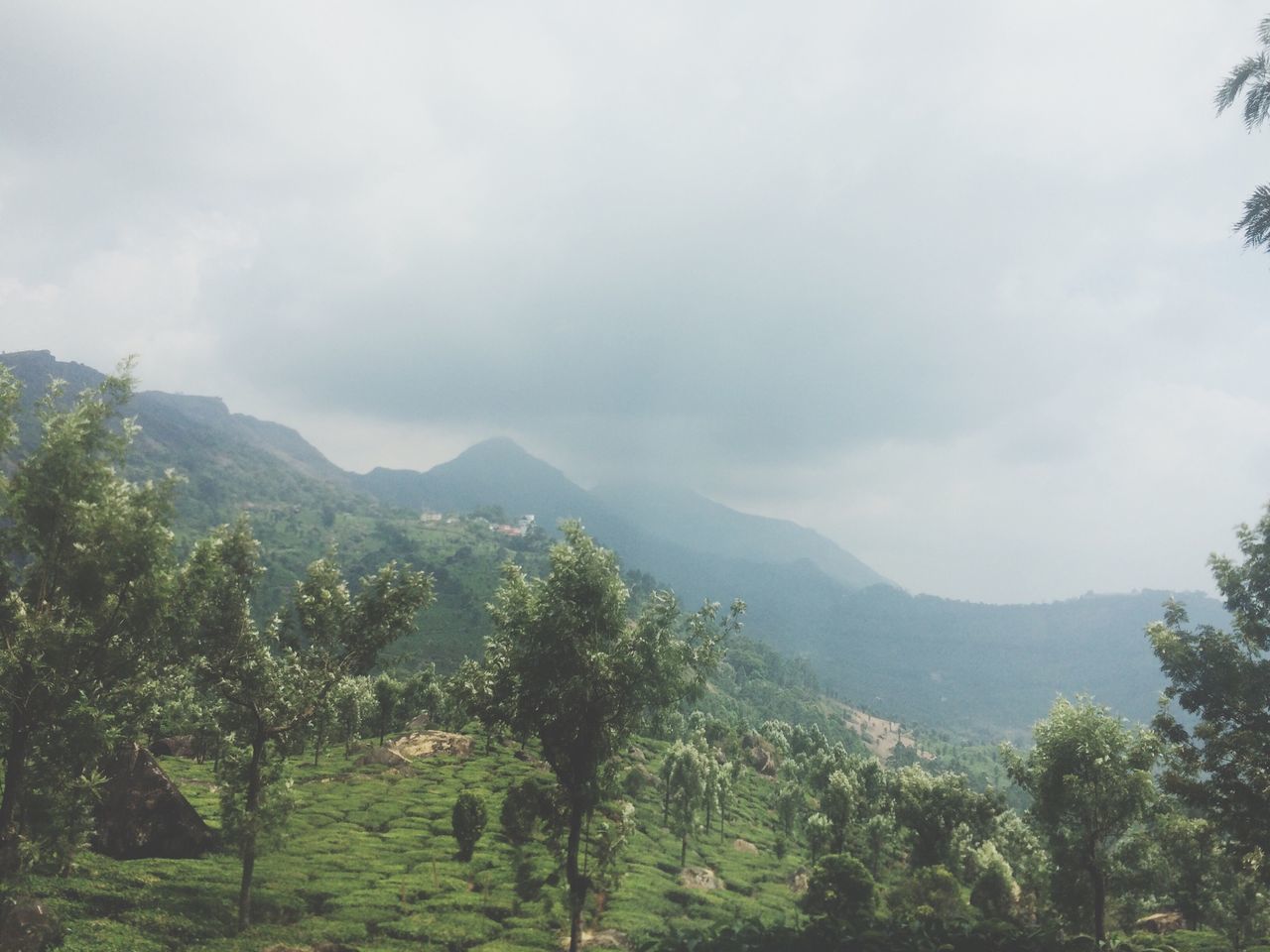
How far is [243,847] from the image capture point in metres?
25.7

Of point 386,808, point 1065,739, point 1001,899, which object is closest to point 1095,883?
point 1065,739

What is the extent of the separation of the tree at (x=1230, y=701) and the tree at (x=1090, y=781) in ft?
6.29


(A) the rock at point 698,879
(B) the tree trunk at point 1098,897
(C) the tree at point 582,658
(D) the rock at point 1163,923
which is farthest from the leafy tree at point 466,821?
(D) the rock at point 1163,923

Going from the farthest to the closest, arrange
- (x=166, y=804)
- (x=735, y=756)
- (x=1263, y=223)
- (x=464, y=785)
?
(x=735, y=756) < (x=464, y=785) < (x=166, y=804) < (x=1263, y=223)

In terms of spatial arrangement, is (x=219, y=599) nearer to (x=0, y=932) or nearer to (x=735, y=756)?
(x=0, y=932)

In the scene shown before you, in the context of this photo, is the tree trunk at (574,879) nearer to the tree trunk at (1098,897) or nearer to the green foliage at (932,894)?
the tree trunk at (1098,897)

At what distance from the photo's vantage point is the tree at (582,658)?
23.6m

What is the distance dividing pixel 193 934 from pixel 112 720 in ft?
32.5

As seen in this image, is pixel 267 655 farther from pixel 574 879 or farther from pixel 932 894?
pixel 932 894

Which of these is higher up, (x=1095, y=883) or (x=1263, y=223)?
(x=1263, y=223)

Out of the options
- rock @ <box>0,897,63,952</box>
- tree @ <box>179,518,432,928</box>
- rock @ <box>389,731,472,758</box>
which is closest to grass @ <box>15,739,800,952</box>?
rock @ <box>0,897,63,952</box>

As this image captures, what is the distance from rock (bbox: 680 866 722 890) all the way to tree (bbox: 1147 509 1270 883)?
35743 mm

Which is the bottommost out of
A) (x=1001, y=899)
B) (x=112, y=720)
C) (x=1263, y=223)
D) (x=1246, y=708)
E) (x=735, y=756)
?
(x=735, y=756)

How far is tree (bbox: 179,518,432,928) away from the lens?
1032 inches
